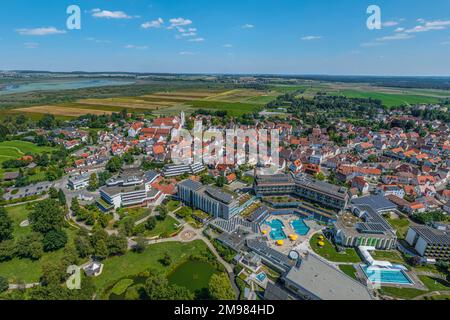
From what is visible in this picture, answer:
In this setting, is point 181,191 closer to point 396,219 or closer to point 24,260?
point 24,260

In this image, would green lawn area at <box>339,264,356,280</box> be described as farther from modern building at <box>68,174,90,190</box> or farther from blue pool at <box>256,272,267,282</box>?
modern building at <box>68,174,90,190</box>

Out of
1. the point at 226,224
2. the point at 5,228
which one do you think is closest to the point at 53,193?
the point at 5,228

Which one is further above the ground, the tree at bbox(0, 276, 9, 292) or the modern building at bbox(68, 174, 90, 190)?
the modern building at bbox(68, 174, 90, 190)

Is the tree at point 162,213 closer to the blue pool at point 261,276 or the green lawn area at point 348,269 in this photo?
the blue pool at point 261,276

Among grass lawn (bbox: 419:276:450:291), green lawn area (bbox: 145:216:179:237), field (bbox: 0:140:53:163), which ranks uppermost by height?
field (bbox: 0:140:53:163)

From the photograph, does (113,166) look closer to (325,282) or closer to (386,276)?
(325,282)

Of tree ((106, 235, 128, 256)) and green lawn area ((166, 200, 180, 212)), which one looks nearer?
tree ((106, 235, 128, 256))

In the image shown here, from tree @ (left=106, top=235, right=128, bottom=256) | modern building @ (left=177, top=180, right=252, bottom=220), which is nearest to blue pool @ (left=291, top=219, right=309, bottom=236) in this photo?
modern building @ (left=177, top=180, right=252, bottom=220)

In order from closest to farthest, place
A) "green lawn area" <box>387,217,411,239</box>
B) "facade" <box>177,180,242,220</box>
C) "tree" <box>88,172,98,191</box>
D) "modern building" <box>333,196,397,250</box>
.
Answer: "modern building" <box>333,196,397,250</box> → "green lawn area" <box>387,217,411,239</box> → "facade" <box>177,180,242,220</box> → "tree" <box>88,172,98,191</box>
